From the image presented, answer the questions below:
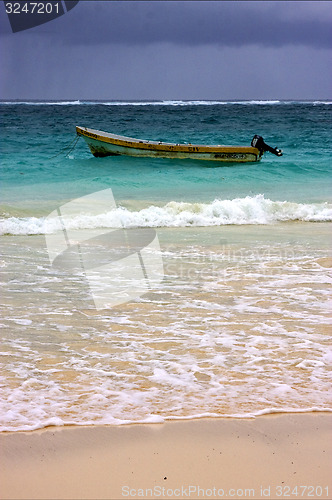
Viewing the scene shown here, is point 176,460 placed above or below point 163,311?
above

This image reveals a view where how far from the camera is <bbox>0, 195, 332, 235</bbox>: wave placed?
10727mm

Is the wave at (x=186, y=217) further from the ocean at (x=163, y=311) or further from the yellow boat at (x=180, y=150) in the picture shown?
the yellow boat at (x=180, y=150)

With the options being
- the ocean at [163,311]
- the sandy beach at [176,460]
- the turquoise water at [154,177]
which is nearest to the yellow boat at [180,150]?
the turquoise water at [154,177]

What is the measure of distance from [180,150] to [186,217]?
25.2 feet

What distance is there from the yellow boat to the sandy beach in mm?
15352

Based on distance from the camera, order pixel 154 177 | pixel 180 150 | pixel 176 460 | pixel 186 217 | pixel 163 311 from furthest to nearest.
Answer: pixel 180 150 < pixel 154 177 < pixel 186 217 < pixel 163 311 < pixel 176 460

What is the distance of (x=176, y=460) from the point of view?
3240 millimetres

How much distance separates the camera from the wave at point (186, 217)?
1073 cm

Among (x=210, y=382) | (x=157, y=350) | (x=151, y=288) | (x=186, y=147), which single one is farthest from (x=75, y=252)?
→ (x=186, y=147)

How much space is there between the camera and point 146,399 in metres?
3.90

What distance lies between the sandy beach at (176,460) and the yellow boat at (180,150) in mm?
15352

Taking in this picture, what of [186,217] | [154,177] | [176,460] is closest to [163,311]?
[176,460]

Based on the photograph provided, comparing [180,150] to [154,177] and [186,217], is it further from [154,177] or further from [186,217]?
[186,217]

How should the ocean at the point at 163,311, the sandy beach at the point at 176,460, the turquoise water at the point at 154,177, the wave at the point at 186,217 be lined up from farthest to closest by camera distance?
the turquoise water at the point at 154,177 < the wave at the point at 186,217 < the ocean at the point at 163,311 < the sandy beach at the point at 176,460
